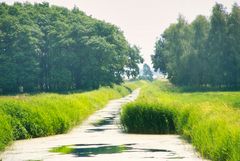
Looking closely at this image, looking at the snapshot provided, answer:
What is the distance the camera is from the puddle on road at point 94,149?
2339cm

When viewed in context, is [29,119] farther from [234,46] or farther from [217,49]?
[234,46]

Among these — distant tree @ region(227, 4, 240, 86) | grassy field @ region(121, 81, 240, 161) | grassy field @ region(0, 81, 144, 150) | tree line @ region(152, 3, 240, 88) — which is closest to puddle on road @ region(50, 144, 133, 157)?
grassy field @ region(0, 81, 144, 150)

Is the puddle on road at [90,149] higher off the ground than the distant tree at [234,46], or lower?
lower

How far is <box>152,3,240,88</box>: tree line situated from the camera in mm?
100750

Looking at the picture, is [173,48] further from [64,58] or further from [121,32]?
[64,58]

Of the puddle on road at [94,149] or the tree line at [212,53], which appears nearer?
the puddle on road at [94,149]

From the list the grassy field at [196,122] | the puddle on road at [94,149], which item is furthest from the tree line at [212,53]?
the puddle on road at [94,149]

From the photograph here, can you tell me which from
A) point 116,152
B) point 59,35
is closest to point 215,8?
point 59,35

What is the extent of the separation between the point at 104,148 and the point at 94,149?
58 centimetres

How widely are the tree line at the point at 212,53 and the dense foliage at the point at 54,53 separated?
51.0 ft

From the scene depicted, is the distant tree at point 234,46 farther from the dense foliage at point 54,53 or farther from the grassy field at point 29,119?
the grassy field at point 29,119

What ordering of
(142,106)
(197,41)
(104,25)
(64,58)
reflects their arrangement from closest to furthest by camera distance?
(142,106)
(64,58)
(104,25)
(197,41)

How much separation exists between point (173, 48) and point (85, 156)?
96.5 m

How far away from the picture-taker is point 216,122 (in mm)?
20328
